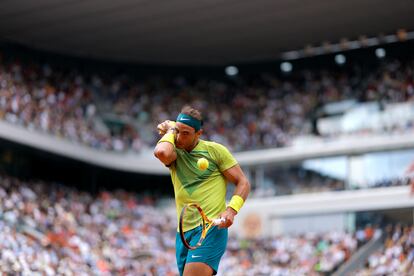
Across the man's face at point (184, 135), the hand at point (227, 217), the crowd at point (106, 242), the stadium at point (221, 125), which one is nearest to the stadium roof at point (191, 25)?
the stadium at point (221, 125)

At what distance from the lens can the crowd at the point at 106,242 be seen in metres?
26.0

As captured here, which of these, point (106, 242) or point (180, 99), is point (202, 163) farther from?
point (180, 99)

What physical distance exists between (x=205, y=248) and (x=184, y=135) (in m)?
1.01

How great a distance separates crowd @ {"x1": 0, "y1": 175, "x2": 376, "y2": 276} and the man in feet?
54.7

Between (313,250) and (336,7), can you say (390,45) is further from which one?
(313,250)

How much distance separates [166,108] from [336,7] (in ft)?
31.7

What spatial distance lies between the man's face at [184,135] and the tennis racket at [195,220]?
0.54 meters

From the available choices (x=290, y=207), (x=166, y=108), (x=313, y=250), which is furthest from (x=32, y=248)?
(x=166, y=108)

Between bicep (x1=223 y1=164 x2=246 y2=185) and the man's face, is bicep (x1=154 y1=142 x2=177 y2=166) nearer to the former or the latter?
the man's face

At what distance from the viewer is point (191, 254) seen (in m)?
7.53

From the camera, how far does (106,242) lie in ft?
98.2

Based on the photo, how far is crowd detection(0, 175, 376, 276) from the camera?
26031 millimetres

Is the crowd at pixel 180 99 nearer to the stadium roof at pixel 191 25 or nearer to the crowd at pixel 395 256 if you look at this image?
the stadium roof at pixel 191 25

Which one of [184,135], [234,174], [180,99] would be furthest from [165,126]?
[180,99]
